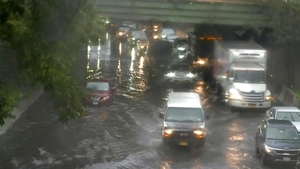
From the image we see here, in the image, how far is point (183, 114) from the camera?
85.8 feet

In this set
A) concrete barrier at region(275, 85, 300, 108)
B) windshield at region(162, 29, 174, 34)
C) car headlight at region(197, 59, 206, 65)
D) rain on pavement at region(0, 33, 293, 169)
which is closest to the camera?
rain on pavement at region(0, 33, 293, 169)

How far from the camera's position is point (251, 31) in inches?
1748

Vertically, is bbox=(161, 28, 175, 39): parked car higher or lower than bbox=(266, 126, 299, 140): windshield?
higher

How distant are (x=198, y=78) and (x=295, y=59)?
8188mm

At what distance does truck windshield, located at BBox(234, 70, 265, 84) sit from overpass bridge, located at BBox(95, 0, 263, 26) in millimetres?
6716

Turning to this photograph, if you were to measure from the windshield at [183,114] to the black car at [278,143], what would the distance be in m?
2.84

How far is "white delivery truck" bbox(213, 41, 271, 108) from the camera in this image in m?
34.8

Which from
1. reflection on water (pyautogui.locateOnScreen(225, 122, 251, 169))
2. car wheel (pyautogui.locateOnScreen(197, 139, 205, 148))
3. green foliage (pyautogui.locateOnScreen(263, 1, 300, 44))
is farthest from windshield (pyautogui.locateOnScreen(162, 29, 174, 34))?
car wheel (pyautogui.locateOnScreen(197, 139, 205, 148))

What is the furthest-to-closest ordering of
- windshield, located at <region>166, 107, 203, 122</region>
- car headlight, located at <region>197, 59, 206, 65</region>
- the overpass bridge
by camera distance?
car headlight, located at <region>197, 59, 206, 65</region> → the overpass bridge → windshield, located at <region>166, 107, 203, 122</region>

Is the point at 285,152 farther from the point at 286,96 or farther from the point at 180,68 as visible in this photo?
the point at 180,68

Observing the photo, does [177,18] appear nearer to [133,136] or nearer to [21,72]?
[133,136]

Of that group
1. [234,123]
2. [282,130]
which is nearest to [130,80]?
[234,123]

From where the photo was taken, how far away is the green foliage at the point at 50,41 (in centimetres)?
1312

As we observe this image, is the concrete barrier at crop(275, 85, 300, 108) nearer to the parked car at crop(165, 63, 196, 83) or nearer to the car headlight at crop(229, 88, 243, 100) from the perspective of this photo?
the car headlight at crop(229, 88, 243, 100)
